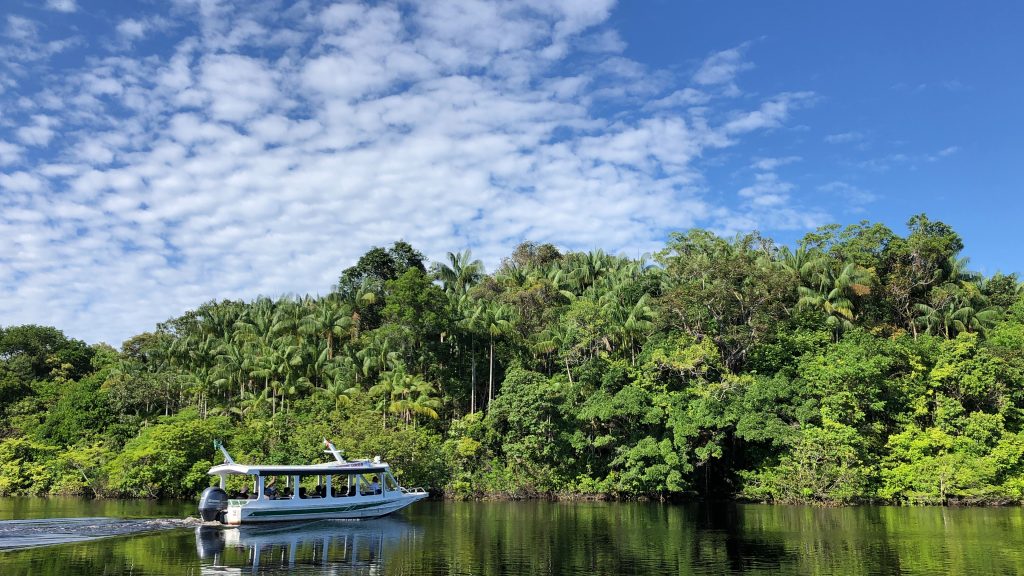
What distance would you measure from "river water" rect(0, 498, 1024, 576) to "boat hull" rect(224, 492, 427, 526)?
626 millimetres

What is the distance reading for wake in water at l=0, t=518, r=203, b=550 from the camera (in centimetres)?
2300

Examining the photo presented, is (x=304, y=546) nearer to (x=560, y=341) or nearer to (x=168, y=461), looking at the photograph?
(x=168, y=461)

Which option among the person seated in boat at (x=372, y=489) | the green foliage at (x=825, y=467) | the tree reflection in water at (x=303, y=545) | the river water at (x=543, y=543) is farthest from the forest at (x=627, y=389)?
the tree reflection in water at (x=303, y=545)

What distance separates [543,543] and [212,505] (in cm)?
1475

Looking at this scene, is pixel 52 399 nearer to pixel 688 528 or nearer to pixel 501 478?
pixel 501 478

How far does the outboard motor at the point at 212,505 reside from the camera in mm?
28609

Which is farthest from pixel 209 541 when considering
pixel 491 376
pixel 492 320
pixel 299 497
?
pixel 492 320

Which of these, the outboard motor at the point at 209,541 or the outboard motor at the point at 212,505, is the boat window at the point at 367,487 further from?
the outboard motor at the point at 209,541

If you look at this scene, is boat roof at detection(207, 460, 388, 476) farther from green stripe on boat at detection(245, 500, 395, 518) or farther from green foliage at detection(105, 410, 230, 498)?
green foliage at detection(105, 410, 230, 498)

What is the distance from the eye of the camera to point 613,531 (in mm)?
26562

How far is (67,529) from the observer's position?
86.1 feet

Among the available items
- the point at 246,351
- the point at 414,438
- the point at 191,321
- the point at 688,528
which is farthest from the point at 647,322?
the point at 191,321

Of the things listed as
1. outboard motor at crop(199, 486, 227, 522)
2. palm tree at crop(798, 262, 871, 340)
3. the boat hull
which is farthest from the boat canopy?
palm tree at crop(798, 262, 871, 340)

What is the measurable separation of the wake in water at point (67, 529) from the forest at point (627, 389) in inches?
580
